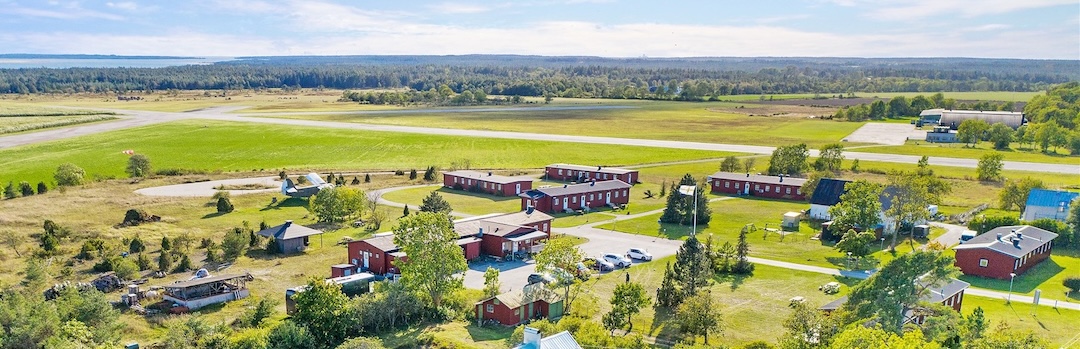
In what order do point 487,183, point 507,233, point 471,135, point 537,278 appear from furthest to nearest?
1. point 471,135
2. point 487,183
3. point 507,233
4. point 537,278

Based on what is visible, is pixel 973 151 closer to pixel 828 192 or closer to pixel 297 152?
pixel 828 192

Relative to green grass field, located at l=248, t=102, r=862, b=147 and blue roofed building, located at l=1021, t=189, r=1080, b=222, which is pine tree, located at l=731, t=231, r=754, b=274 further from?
green grass field, located at l=248, t=102, r=862, b=147

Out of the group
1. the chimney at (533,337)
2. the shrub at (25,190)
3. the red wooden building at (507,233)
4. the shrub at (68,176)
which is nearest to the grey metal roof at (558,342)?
the chimney at (533,337)

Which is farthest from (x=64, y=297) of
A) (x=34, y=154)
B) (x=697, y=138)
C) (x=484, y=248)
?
(x=697, y=138)

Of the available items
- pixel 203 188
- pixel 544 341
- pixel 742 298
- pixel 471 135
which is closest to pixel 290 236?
pixel 203 188

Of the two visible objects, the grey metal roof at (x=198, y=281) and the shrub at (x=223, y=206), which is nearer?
the grey metal roof at (x=198, y=281)

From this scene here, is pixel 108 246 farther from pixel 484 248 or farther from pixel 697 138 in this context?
pixel 697 138

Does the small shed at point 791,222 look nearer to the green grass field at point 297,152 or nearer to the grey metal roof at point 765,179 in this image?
the grey metal roof at point 765,179
